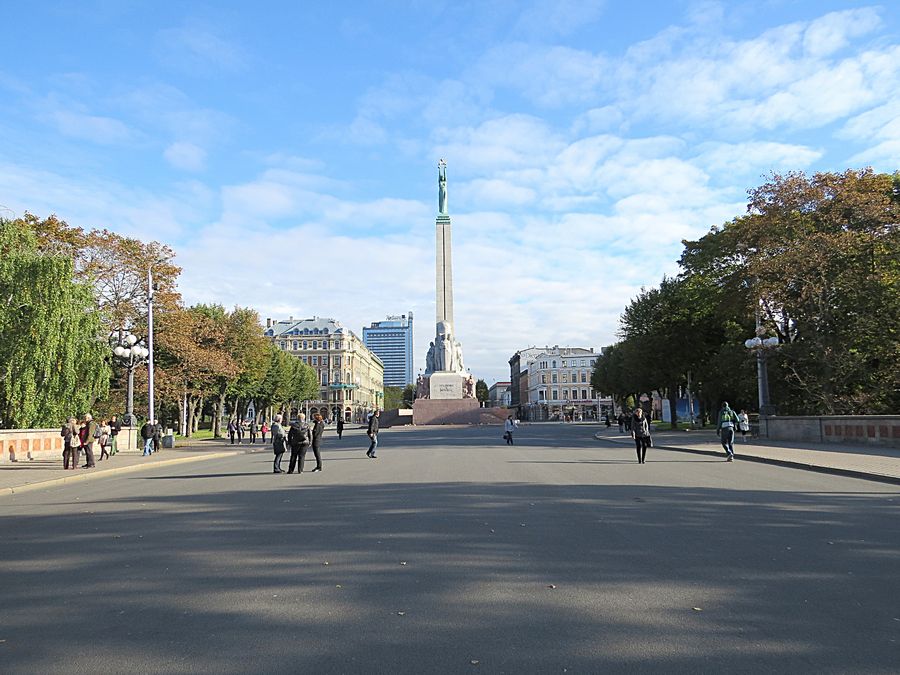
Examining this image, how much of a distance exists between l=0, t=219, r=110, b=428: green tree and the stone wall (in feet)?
94.9

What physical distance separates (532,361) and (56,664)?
16112 cm

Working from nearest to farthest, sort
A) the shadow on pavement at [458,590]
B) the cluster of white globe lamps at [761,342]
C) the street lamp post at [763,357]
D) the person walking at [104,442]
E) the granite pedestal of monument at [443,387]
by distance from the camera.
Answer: the shadow on pavement at [458,590] → the person walking at [104,442] → the cluster of white globe lamps at [761,342] → the street lamp post at [763,357] → the granite pedestal of monument at [443,387]

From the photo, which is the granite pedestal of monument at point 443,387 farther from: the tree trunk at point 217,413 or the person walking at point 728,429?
the person walking at point 728,429

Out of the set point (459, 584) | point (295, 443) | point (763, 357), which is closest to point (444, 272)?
point (763, 357)

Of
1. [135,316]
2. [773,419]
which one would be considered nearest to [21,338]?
[135,316]

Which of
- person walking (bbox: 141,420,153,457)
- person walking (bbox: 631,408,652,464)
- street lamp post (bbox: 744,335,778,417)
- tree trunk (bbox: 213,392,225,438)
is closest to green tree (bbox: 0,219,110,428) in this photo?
person walking (bbox: 141,420,153,457)

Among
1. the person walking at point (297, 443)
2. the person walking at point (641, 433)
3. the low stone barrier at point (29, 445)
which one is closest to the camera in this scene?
the person walking at point (297, 443)

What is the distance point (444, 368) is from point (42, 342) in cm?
5232

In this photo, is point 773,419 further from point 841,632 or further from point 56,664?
point 56,664

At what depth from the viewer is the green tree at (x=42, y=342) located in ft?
98.3

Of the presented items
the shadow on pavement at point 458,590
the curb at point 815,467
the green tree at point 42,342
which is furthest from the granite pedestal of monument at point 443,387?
the shadow on pavement at point 458,590

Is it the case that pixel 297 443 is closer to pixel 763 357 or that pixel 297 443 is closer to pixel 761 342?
pixel 761 342

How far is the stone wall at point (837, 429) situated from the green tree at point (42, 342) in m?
28.9

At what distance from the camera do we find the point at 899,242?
3331 cm
